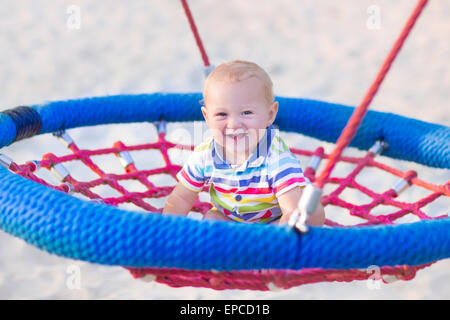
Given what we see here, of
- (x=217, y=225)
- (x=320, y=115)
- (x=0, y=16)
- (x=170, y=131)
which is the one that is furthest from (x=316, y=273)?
(x=0, y=16)

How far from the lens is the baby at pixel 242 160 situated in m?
0.98

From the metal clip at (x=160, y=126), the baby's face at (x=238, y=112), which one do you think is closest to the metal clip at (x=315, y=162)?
the metal clip at (x=160, y=126)

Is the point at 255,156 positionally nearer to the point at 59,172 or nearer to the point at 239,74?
the point at 239,74

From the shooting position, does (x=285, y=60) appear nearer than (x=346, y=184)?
No

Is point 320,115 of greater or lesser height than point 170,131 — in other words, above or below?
below

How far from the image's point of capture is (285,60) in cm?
372

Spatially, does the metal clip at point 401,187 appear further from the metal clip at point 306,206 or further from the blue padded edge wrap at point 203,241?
the metal clip at point 306,206

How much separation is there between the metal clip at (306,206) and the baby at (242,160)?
214 mm

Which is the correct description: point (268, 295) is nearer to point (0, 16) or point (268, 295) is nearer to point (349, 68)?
point (349, 68)

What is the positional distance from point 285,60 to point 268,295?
7.32 feet

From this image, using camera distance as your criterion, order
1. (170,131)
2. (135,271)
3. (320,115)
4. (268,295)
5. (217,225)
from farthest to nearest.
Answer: (170,131) → (268,295) → (320,115) → (135,271) → (217,225)

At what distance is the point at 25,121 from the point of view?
1.36 metres

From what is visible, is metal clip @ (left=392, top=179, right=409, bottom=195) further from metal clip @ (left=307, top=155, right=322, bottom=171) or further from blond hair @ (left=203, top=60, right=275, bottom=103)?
blond hair @ (left=203, top=60, right=275, bottom=103)

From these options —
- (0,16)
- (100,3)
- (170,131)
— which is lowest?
(170,131)
